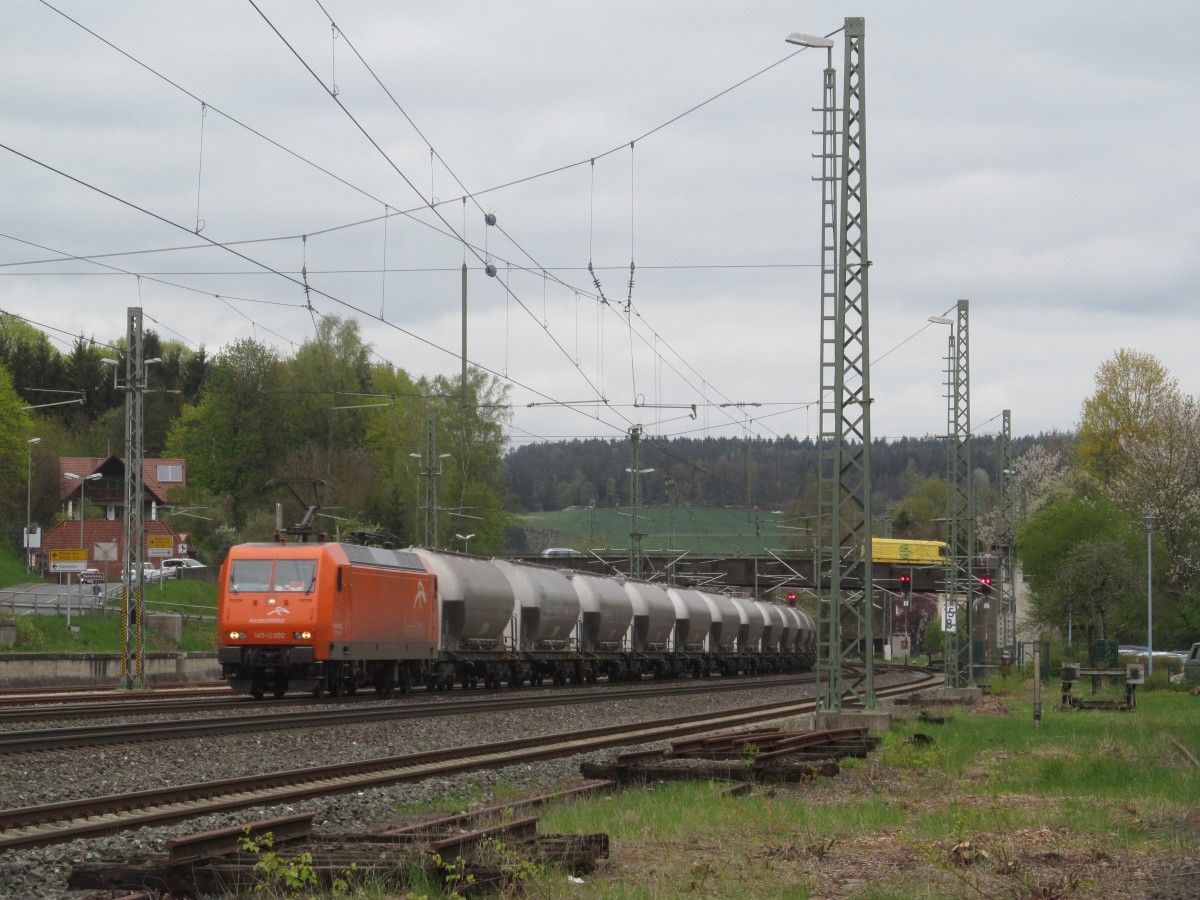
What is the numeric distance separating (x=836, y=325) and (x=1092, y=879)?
15485mm

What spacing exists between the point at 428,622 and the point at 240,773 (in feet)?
61.6

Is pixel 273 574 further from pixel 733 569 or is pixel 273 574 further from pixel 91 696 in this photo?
pixel 733 569

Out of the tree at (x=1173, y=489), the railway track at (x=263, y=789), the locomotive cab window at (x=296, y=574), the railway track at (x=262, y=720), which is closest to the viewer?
the railway track at (x=263, y=789)

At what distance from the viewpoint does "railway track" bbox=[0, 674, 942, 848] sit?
1191cm

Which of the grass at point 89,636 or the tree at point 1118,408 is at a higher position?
the tree at point 1118,408

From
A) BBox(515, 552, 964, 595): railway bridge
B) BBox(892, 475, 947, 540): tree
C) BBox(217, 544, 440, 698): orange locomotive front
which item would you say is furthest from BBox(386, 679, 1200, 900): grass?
BBox(892, 475, 947, 540): tree

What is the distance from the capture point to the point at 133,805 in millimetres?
13164

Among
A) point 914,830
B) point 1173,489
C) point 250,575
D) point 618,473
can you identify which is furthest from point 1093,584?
point 618,473

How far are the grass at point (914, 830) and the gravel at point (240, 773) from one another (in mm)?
2011

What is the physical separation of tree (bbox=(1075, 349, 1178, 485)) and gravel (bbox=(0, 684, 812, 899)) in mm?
66129

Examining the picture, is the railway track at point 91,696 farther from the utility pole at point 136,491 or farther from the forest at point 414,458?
the forest at point 414,458

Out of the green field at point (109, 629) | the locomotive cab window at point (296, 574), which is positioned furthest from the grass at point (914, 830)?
the green field at point (109, 629)

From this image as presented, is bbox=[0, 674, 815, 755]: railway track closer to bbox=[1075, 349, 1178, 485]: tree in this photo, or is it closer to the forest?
the forest

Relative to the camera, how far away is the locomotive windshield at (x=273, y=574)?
2944cm
